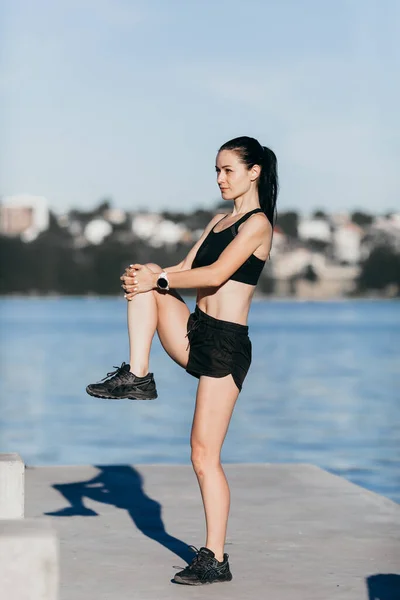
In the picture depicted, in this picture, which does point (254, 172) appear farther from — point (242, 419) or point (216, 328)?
point (242, 419)

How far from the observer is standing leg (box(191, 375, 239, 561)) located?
20.4 ft

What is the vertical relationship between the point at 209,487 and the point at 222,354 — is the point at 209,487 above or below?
below

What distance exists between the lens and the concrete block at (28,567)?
14.8 feet

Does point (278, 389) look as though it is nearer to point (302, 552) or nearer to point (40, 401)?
point (40, 401)

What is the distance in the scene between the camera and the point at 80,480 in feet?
31.7

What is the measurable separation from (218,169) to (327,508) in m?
3.00

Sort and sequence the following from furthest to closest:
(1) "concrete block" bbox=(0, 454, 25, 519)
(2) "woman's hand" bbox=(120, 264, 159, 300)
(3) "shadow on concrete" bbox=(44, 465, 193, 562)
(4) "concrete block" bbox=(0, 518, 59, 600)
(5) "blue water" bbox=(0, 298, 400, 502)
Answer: (5) "blue water" bbox=(0, 298, 400, 502), (3) "shadow on concrete" bbox=(44, 465, 193, 562), (1) "concrete block" bbox=(0, 454, 25, 519), (2) "woman's hand" bbox=(120, 264, 159, 300), (4) "concrete block" bbox=(0, 518, 59, 600)

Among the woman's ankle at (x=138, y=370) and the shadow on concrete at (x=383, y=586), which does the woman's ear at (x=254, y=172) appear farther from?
the shadow on concrete at (x=383, y=586)

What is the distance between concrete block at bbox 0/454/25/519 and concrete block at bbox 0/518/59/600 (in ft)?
5.07

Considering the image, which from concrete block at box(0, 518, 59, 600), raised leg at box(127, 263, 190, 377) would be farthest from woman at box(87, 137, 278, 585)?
concrete block at box(0, 518, 59, 600)

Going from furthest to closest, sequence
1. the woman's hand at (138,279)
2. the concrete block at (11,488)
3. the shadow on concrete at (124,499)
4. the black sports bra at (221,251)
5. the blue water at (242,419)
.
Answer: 1. the blue water at (242,419)
2. the shadow on concrete at (124,499)
3. the black sports bra at (221,251)
4. the concrete block at (11,488)
5. the woman's hand at (138,279)

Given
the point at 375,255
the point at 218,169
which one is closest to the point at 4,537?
the point at 218,169

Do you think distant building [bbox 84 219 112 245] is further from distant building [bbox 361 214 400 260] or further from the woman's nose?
the woman's nose

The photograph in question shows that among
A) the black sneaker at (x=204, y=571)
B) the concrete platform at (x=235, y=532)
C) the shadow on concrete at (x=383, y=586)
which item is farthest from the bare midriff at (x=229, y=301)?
the shadow on concrete at (x=383, y=586)
